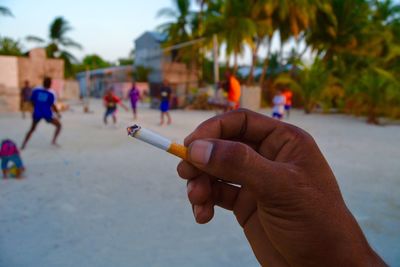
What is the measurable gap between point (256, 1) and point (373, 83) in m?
11.9

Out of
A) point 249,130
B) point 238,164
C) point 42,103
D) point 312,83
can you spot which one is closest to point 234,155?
point 238,164

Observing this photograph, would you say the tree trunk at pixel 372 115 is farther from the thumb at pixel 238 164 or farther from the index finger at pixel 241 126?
the thumb at pixel 238 164

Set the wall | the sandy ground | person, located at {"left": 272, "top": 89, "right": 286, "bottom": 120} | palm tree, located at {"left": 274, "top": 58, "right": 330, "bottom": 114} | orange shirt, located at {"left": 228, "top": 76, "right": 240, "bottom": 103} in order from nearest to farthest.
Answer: the sandy ground
orange shirt, located at {"left": 228, "top": 76, "right": 240, "bottom": 103}
person, located at {"left": 272, "top": 89, "right": 286, "bottom": 120}
the wall
palm tree, located at {"left": 274, "top": 58, "right": 330, "bottom": 114}

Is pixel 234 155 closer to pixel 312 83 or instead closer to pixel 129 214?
pixel 129 214

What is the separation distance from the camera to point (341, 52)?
20609 millimetres

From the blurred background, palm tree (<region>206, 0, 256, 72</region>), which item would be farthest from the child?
palm tree (<region>206, 0, 256, 72</region>)

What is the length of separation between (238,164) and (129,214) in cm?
249

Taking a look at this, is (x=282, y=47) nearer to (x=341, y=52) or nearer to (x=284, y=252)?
(x=341, y=52)

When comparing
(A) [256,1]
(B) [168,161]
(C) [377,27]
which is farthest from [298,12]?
(B) [168,161]

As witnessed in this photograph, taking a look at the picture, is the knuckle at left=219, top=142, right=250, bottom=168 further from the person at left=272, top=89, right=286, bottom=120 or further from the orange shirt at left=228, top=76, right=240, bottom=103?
the person at left=272, top=89, right=286, bottom=120

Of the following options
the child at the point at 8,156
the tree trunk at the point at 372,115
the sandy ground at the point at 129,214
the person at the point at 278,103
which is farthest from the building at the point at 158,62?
the child at the point at 8,156

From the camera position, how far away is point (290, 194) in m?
1.07

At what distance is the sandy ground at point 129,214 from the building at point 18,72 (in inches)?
414

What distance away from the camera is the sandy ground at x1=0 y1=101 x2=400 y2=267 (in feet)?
8.07
